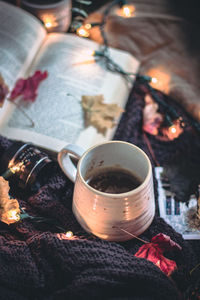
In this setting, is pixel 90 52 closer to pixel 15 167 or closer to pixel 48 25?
pixel 48 25

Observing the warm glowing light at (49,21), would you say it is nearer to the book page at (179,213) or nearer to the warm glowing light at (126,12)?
the warm glowing light at (126,12)

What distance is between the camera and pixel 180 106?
111cm

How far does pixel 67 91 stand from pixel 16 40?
0.80 ft

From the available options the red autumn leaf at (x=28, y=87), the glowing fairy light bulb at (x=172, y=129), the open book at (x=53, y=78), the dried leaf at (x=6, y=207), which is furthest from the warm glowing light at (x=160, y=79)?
the dried leaf at (x=6, y=207)

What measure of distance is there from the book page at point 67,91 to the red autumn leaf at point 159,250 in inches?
12.5

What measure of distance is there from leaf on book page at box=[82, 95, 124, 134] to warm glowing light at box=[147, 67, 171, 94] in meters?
0.20

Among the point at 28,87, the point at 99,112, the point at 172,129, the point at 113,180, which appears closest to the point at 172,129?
the point at 172,129

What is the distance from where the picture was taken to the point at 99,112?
3.22 ft

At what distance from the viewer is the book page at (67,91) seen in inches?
36.5

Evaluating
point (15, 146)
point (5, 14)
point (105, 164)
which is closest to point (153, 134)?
point (105, 164)

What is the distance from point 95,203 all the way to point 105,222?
5 centimetres

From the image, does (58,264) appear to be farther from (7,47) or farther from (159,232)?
(7,47)

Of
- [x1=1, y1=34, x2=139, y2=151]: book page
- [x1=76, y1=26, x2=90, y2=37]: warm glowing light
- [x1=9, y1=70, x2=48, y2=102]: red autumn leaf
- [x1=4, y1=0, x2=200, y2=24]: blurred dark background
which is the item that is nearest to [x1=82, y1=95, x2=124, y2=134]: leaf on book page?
[x1=1, y1=34, x2=139, y2=151]: book page

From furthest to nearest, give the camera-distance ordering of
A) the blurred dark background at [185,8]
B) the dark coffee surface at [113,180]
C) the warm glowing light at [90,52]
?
the blurred dark background at [185,8] < the warm glowing light at [90,52] < the dark coffee surface at [113,180]
